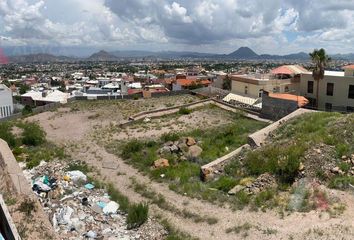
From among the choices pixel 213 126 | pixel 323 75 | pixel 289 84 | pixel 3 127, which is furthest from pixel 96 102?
pixel 323 75

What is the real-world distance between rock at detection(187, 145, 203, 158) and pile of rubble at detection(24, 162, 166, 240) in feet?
19.1

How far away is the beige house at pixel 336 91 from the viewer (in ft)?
102

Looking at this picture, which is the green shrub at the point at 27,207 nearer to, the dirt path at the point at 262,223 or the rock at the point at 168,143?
the dirt path at the point at 262,223

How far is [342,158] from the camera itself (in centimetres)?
1531

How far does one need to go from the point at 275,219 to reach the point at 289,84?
89.5ft

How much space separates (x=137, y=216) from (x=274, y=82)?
27989 mm

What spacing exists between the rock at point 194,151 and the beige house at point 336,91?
54.9 ft

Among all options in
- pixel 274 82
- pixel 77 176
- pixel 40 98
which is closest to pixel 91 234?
pixel 77 176

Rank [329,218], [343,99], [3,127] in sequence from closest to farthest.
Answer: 1. [329,218]
2. [3,127]
3. [343,99]

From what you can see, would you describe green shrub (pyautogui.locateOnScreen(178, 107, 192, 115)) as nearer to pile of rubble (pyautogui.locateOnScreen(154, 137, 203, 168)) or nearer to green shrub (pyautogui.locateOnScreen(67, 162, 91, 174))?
pile of rubble (pyautogui.locateOnScreen(154, 137, 203, 168))

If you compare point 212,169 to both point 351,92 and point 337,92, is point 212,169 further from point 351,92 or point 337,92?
point 337,92

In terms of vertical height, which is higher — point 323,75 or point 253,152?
point 323,75

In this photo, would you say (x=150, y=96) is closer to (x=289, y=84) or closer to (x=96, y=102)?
(x=96, y=102)

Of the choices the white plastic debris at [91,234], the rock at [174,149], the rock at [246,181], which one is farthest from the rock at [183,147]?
the white plastic debris at [91,234]
